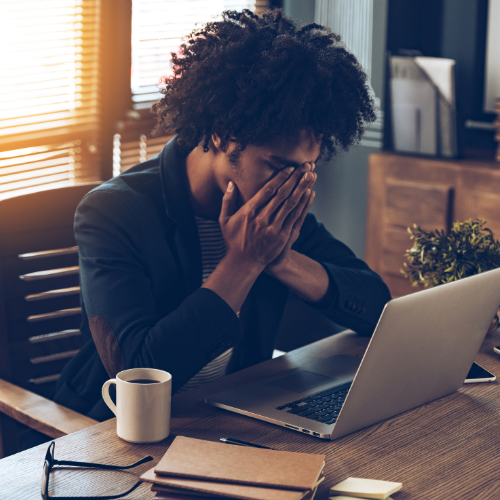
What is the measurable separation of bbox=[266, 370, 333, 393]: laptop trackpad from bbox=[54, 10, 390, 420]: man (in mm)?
101

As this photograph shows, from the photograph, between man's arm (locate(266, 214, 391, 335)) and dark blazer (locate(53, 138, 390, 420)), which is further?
man's arm (locate(266, 214, 391, 335))

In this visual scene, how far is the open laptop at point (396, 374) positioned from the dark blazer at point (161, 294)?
0.12 m

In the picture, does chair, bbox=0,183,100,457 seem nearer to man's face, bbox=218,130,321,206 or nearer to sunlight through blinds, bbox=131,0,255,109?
man's face, bbox=218,130,321,206

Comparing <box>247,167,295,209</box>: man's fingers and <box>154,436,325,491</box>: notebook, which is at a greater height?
<box>247,167,295,209</box>: man's fingers

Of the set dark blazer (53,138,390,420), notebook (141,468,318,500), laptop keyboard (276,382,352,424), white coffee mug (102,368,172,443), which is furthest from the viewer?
dark blazer (53,138,390,420)

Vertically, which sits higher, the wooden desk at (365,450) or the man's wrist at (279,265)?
the man's wrist at (279,265)

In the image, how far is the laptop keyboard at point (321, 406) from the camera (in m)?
1.02

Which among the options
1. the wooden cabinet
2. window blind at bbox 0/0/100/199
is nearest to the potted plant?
the wooden cabinet

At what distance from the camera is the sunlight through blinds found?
9.73 feet

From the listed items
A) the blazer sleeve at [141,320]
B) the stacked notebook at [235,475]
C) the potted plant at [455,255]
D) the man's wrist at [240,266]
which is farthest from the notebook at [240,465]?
the potted plant at [455,255]

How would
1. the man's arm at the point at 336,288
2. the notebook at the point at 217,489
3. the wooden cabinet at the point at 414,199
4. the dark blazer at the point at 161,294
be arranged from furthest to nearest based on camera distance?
the wooden cabinet at the point at 414,199
the man's arm at the point at 336,288
the dark blazer at the point at 161,294
the notebook at the point at 217,489

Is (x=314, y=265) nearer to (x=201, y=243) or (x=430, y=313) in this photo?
(x=201, y=243)

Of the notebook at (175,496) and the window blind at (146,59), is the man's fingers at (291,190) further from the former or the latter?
the window blind at (146,59)

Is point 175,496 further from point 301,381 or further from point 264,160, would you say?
point 264,160
